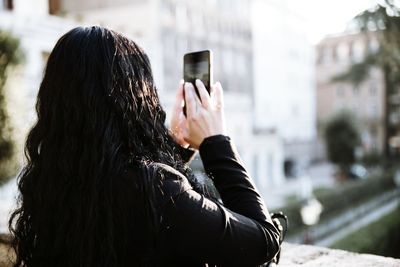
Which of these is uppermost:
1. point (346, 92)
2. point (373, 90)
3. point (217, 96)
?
point (373, 90)

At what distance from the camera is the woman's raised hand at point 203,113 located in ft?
4.23

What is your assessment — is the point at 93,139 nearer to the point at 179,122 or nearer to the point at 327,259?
the point at 179,122

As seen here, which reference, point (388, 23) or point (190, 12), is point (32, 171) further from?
point (190, 12)

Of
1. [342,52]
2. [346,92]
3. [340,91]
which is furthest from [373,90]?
[342,52]

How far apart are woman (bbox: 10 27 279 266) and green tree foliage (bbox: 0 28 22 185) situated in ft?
27.2

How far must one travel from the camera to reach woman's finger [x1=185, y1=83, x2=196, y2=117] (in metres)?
1.33

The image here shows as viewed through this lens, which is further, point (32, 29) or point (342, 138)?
point (342, 138)

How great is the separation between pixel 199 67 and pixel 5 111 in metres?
8.53

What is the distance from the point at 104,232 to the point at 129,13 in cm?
2544

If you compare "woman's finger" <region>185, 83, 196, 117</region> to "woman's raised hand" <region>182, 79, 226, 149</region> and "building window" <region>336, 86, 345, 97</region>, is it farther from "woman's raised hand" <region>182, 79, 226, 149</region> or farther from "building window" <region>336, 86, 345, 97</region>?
"building window" <region>336, 86, 345, 97</region>

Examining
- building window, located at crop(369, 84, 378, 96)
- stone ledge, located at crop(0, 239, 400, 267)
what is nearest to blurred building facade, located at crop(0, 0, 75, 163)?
stone ledge, located at crop(0, 239, 400, 267)

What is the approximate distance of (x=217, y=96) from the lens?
4.48ft

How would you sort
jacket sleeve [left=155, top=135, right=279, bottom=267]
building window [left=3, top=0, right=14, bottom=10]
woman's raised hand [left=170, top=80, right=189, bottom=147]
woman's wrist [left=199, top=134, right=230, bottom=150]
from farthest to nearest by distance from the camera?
1. building window [left=3, top=0, right=14, bottom=10]
2. woman's raised hand [left=170, top=80, right=189, bottom=147]
3. woman's wrist [left=199, top=134, right=230, bottom=150]
4. jacket sleeve [left=155, top=135, right=279, bottom=267]

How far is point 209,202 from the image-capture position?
1139 mm
